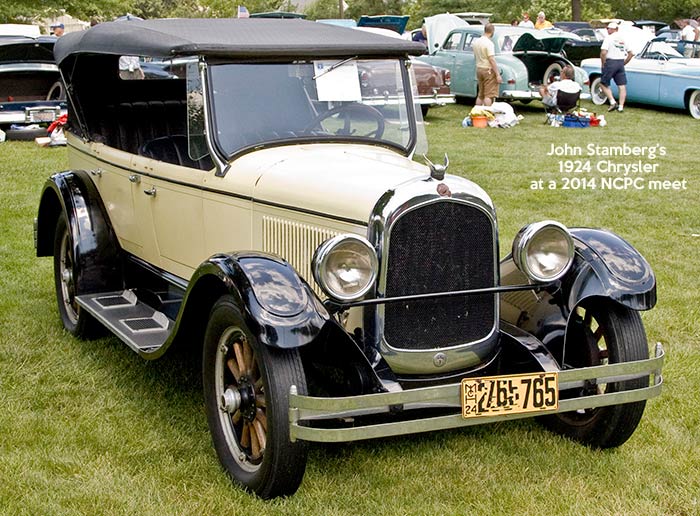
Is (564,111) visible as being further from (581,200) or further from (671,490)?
(671,490)

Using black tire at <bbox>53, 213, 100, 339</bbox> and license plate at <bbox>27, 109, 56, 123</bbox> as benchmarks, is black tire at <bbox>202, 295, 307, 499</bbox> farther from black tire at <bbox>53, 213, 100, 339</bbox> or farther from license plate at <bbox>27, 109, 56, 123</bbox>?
license plate at <bbox>27, 109, 56, 123</bbox>

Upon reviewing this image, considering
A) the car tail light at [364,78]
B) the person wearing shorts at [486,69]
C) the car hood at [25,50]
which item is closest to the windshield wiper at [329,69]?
the car tail light at [364,78]

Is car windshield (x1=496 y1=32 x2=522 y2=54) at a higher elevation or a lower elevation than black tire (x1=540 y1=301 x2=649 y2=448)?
lower

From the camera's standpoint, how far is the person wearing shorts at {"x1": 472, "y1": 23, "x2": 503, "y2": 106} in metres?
17.5

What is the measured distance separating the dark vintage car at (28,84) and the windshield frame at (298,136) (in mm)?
9510

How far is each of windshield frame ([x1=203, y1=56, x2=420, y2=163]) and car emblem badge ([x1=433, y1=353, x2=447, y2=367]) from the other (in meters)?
1.42

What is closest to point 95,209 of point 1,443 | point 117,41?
point 117,41

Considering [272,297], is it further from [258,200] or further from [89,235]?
[89,235]

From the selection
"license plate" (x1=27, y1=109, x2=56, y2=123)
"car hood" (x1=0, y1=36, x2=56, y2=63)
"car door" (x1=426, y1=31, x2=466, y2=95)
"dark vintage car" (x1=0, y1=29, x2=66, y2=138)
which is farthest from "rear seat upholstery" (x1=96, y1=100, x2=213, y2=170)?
"car door" (x1=426, y1=31, x2=466, y2=95)

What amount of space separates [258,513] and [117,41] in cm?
282

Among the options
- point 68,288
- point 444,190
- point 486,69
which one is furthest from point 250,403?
point 486,69

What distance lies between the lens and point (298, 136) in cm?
475

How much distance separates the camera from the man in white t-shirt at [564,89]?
54.8 ft

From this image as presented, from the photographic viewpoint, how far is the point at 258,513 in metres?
3.58
